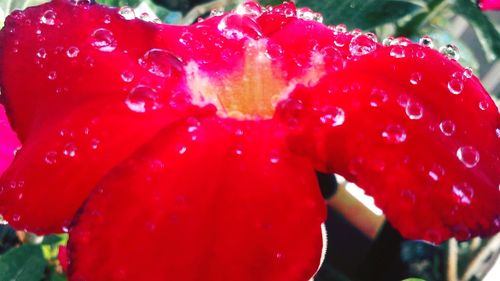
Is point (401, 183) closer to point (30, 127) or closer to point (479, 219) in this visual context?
point (479, 219)

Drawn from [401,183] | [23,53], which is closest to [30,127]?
[23,53]

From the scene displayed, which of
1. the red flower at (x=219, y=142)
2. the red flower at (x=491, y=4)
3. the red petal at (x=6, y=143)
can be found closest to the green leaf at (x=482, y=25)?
the red flower at (x=491, y=4)

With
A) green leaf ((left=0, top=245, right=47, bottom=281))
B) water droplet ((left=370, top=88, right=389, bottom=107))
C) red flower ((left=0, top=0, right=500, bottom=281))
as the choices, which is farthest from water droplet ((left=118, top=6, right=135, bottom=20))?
green leaf ((left=0, top=245, right=47, bottom=281))

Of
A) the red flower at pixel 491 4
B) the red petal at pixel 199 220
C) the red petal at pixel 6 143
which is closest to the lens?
the red petal at pixel 199 220

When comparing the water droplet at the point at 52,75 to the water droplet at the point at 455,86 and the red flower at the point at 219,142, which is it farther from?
the water droplet at the point at 455,86

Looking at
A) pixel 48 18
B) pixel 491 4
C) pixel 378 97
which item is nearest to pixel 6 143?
pixel 48 18

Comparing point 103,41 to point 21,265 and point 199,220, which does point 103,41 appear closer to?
point 199,220

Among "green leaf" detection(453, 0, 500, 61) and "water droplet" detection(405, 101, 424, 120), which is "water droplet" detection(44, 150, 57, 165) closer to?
"water droplet" detection(405, 101, 424, 120)
